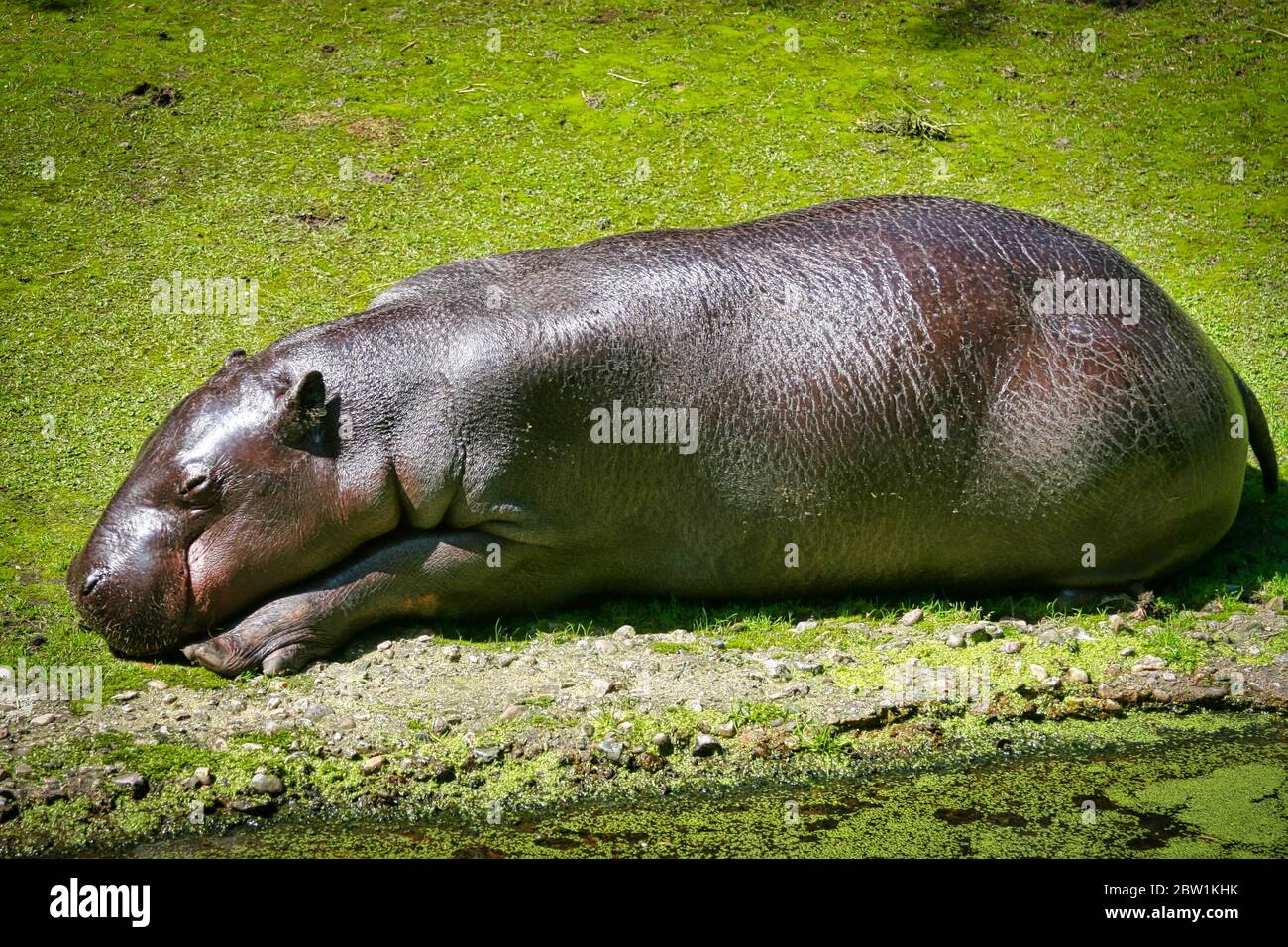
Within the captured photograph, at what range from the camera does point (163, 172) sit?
10.9 m

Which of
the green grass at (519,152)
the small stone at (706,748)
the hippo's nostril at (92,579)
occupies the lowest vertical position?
the small stone at (706,748)

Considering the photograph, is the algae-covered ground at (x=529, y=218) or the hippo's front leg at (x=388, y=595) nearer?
the algae-covered ground at (x=529, y=218)

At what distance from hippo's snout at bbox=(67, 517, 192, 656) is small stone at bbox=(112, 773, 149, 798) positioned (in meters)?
0.93

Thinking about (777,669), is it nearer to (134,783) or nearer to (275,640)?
(275,640)

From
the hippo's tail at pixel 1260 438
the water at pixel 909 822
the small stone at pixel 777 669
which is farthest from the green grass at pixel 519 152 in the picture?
the small stone at pixel 777 669

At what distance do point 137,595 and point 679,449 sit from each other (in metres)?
2.46

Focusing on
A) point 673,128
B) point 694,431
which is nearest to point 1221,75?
point 673,128

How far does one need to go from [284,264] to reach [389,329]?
11.9ft

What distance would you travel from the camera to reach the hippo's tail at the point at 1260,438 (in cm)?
714

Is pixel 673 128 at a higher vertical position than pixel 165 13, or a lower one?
lower

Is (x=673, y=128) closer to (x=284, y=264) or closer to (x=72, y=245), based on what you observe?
(x=284, y=264)

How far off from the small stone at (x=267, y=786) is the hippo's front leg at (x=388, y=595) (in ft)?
2.63

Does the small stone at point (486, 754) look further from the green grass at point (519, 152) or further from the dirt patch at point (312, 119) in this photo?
Result: the dirt patch at point (312, 119)
